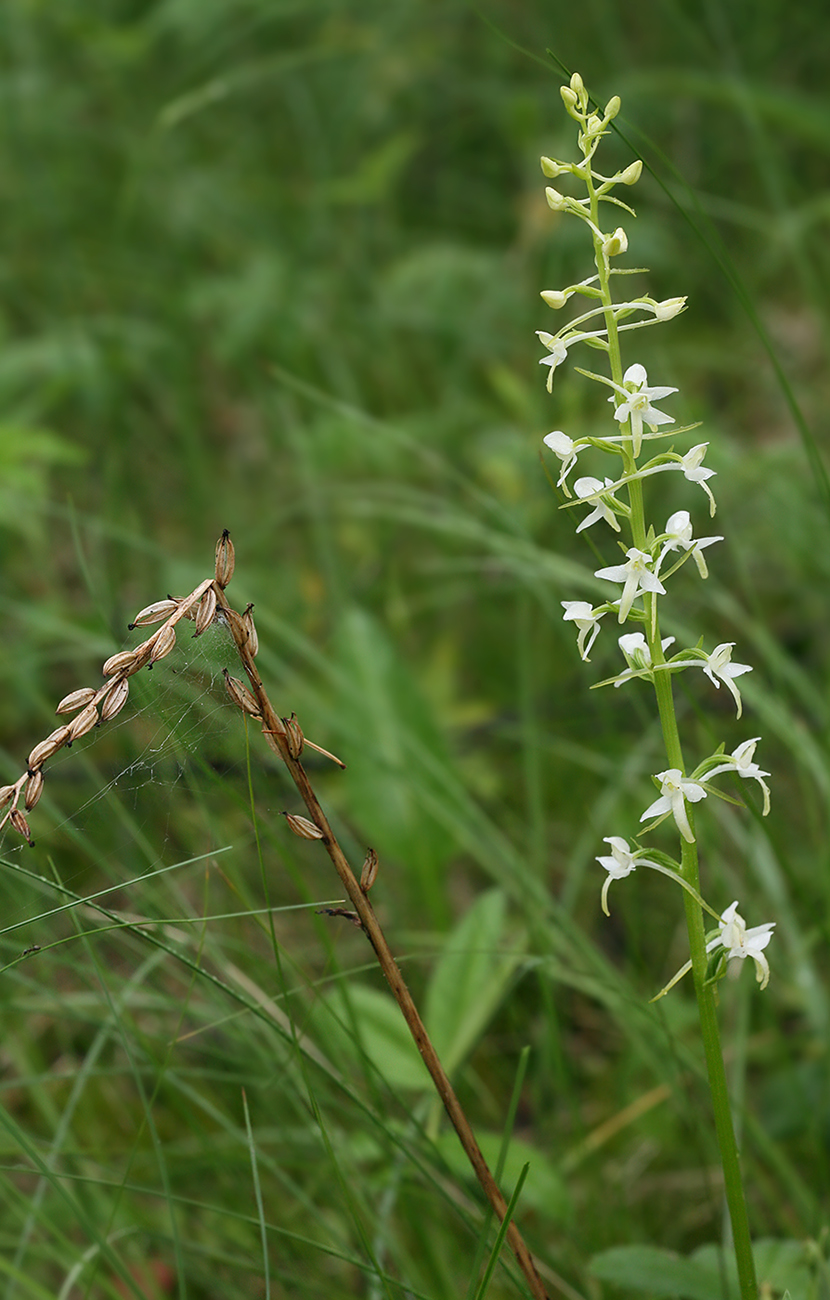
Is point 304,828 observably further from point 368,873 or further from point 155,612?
point 155,612

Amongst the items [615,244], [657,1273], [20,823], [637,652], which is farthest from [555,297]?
[657,1273]

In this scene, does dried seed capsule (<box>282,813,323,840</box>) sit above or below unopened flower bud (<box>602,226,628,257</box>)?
below

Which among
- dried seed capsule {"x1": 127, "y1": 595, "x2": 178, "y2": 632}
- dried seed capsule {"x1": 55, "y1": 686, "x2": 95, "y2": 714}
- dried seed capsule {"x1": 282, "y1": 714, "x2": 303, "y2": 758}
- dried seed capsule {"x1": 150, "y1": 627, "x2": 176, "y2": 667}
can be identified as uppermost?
dried seed capsule {"x1": 127, "y1": 595, "x2": 178, "y2": 632}

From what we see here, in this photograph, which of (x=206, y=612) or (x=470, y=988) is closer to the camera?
(x=206, y=612)

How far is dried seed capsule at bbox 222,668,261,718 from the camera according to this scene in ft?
3.26

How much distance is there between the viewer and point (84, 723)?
3.10ft

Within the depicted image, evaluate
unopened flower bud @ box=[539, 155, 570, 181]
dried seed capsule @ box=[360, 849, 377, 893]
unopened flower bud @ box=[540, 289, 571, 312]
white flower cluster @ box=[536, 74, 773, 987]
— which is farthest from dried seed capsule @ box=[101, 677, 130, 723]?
unopened flower bud @ box=[539, 155, 570, 181]

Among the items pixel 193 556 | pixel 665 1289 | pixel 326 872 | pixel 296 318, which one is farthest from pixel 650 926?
pixel 296 318

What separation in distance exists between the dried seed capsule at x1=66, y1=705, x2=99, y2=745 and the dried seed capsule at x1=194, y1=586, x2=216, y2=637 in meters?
0.12

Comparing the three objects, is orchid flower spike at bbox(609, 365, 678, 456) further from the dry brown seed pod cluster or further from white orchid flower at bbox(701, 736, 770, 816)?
the dry brown seed pod cluster

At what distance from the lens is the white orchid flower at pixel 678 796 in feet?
3.16

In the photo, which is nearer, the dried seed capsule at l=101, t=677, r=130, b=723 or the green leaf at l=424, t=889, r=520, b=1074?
the dried seed capsule at l=101, t=677, r=130, b=723

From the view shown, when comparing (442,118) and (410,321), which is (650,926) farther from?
(442,118)

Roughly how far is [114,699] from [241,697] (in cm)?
12
